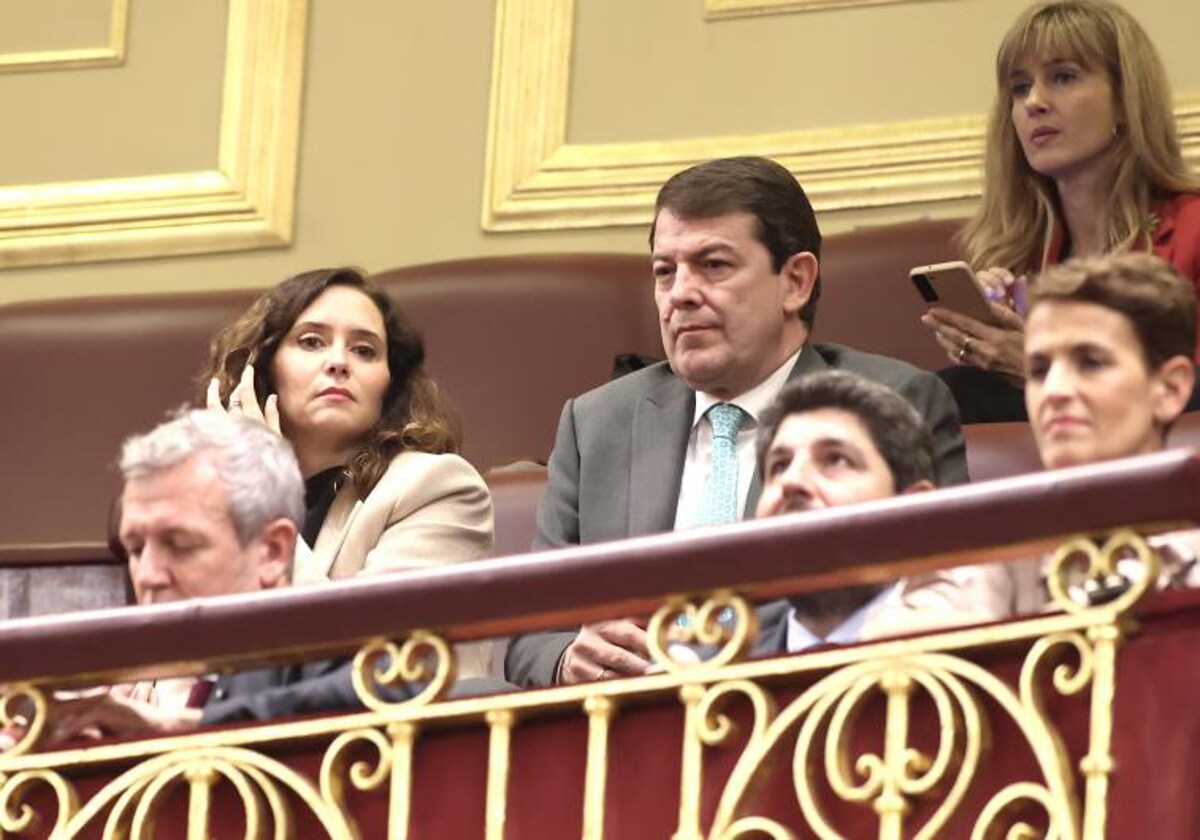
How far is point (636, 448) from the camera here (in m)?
2.86

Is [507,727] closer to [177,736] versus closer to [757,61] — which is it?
[177,736]

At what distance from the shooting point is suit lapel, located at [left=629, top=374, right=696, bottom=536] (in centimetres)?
280

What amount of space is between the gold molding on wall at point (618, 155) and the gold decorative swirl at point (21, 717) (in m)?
1.93

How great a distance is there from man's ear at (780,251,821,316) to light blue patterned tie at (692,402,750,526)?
13 cm

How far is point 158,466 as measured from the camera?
250cm

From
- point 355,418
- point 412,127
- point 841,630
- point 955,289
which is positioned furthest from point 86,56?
point 841,630

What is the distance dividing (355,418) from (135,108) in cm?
146

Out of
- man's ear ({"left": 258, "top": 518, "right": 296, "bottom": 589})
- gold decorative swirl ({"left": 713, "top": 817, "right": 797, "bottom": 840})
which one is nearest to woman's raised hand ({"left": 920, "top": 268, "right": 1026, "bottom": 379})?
man's ear ({"left": 258, "top": 518, "right": 296, "bottom": 589})

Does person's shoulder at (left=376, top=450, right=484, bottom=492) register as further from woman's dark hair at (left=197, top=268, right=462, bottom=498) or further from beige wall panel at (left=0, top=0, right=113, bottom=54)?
beige wall panel at (left=0, top=0, right=113, bottom=54)

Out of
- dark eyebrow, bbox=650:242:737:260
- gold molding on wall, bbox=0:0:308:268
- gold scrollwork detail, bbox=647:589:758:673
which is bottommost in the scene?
gold scrollwork detail, bbox=647:589:758:673

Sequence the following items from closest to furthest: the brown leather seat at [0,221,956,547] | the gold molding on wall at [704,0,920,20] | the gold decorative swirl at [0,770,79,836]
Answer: the gold decorative swirl at [0,770,79,836] < the brown leather seat at [0,221,956,547] < the gold molding on wall at [704,0,920,20]

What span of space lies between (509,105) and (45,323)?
693mm

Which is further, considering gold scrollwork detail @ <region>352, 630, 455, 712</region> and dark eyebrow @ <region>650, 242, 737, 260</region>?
dark eyebrow @ <region>650, 242, 737, 260</region>

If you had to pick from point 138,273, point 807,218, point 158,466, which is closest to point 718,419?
point 807,218
